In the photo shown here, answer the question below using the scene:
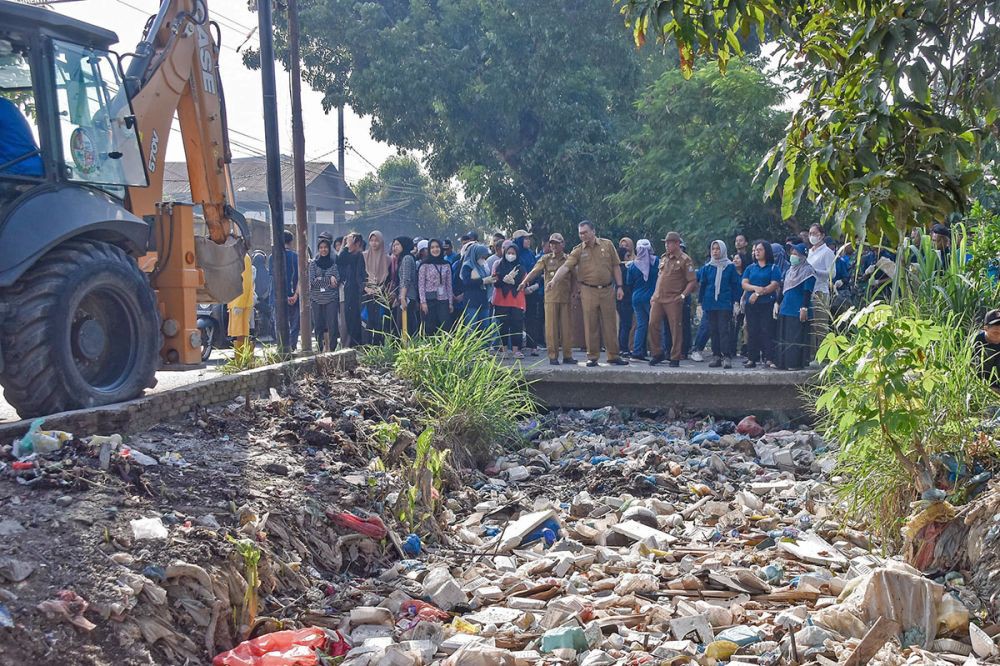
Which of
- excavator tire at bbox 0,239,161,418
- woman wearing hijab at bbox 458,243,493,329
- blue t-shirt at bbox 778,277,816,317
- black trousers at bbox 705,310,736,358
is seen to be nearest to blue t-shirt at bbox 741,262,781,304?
blue t-shirt at bbox 778,277,816,317

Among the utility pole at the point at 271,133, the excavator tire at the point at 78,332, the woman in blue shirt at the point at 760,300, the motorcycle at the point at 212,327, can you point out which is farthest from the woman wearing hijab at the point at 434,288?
the excavator tire at the point at 78,332

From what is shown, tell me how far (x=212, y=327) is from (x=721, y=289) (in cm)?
597

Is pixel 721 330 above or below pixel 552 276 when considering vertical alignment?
below

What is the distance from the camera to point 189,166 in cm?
867

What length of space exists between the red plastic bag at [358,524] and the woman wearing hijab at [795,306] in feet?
18.1

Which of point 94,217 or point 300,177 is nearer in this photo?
point 94,217

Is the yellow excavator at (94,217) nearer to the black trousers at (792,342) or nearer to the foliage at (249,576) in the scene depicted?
the foliage at (249,576)

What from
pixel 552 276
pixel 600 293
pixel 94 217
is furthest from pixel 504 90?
pixel 94 217

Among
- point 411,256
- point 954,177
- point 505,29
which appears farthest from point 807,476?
point 505,29

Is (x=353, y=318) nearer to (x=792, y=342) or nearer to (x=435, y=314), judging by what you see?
(x=435, y=314)

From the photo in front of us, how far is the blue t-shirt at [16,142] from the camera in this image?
20.4 feet

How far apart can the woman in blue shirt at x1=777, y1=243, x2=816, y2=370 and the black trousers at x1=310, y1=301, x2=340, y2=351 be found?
224 inches

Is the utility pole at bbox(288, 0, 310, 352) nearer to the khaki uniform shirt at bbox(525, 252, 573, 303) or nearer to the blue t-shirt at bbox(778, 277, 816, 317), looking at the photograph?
the khaki uniform shirt at bbox(525, 252, 573, 303)

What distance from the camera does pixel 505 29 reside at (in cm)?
1898
